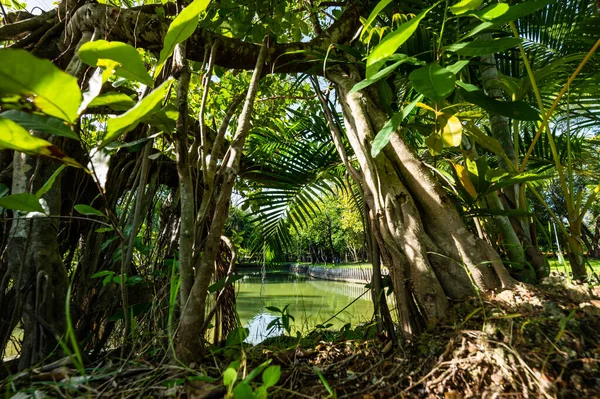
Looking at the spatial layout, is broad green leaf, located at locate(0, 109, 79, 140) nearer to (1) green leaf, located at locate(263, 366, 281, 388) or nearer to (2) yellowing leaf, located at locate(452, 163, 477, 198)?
(1) green leaf, located at locate(263, 366, 281, 388)

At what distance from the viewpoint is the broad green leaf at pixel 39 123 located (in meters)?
0.41

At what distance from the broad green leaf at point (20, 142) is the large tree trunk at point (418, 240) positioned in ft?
2.46

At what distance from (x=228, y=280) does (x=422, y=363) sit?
0.53 m

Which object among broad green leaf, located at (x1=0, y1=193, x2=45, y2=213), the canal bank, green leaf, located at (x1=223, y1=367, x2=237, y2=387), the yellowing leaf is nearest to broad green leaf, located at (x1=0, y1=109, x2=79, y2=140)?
broad green leaf, located at (x1=0, y1=193, x2=45, y2=213)

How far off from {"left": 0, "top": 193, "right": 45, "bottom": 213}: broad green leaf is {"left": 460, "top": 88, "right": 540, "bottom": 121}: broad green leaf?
2.70 ft

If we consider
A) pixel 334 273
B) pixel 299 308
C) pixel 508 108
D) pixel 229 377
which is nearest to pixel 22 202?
pixel 229 377

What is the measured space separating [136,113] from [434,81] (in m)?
0.46

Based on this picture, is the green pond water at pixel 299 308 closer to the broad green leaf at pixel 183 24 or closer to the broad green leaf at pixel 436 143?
the broad green leaf at pixel 436 143

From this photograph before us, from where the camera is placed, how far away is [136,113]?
1.29 feet

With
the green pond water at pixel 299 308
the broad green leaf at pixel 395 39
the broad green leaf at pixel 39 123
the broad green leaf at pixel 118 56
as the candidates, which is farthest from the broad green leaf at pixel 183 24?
the green pond water at pixel 299 308

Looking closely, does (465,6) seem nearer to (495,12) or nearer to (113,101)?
(495,12)

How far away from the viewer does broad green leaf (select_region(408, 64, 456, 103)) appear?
52 centimetres

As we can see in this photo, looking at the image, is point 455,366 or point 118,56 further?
point 455,366

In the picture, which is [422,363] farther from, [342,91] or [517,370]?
[342,91]
